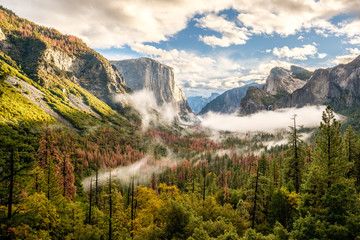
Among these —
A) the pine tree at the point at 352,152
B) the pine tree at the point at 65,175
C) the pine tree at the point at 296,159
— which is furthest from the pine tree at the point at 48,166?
the pine tree at the point at 352,152

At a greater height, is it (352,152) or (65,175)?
(352,152)

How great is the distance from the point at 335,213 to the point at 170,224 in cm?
1830

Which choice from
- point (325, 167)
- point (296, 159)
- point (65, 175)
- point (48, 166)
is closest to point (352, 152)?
point (296, 159)

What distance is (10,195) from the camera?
52.3 feet

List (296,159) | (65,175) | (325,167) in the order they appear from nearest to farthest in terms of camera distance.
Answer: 1. (325,167)
2. (296,159)
3. (65,175)

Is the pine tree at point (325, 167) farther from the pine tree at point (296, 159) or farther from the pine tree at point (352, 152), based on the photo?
the pine tree at point (352, 152)

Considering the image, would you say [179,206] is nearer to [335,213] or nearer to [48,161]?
[335,213]

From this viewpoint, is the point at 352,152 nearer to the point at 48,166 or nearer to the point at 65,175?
the point at 48,166

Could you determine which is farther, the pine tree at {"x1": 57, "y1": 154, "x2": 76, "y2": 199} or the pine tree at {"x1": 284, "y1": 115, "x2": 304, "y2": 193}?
the pine tree at {"x1": 57, "y1": 154, "x2": 76, "y2": 199}

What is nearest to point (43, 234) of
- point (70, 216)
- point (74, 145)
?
point (70, 216)

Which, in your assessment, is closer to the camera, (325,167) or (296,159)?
(325,167)

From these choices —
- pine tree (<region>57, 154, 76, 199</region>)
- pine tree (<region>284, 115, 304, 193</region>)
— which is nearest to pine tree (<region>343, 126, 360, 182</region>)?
pine tree (<region>284, 115, 304, 193</region>)

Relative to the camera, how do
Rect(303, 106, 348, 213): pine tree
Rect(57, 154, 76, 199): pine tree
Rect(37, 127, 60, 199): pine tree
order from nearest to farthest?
1. Rect(303, 106, 348, 213): pine tree
2. Rect(37, 127, 60, 199): pine tree
3. Rect(57, 154, 76, 199): pine tree

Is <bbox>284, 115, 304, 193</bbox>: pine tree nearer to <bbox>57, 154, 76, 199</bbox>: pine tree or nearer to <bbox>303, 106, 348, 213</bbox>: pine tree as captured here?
<bbox>303, 106, 348, 213</bbox>: pine tree
